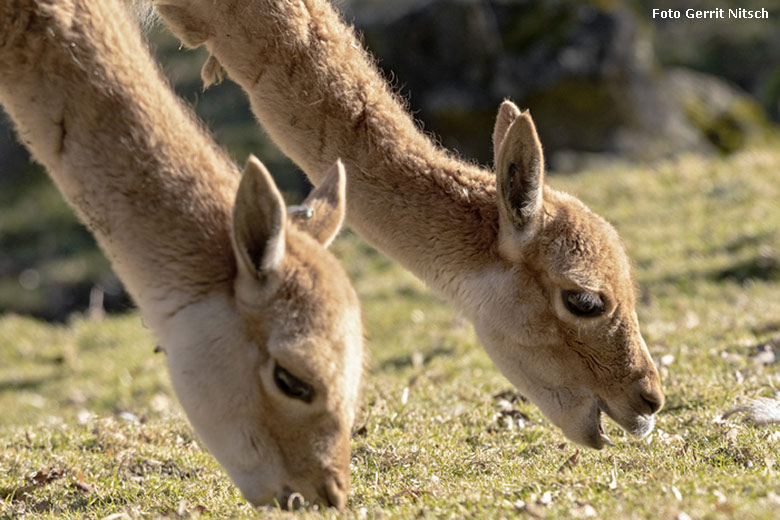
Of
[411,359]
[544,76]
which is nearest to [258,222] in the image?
[411,359]

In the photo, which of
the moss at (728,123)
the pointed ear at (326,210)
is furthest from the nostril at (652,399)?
the moss at (728,123)

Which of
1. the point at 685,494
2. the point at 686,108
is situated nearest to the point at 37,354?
the point at 685,494

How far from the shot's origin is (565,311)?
5.20m

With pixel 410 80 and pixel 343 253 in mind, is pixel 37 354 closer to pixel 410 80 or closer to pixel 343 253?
pixel 343 253

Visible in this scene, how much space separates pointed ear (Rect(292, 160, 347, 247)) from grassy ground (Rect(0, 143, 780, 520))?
1.21 meters

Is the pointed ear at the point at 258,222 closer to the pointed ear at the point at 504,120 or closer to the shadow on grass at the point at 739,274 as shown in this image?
the pointed ear at the point at 504,120

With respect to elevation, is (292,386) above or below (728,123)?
above

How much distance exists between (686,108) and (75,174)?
16378 mm

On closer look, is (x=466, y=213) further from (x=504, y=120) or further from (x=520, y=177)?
(x=504, y=120)

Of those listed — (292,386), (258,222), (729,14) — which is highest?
(258,222)

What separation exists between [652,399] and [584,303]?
0.65m

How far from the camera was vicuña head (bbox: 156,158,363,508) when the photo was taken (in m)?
3.99

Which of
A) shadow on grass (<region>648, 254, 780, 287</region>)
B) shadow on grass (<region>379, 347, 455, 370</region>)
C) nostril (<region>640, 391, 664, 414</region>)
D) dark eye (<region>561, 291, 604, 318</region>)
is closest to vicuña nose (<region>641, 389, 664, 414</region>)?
nostril (<region>640, 391, 664, 414</region>)

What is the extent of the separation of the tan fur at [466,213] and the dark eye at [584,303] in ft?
0.11
